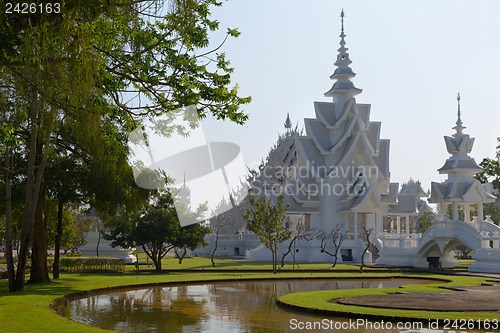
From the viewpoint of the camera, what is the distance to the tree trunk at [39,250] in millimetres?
22406

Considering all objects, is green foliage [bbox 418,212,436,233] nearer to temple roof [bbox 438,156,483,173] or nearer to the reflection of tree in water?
temple roof [bbox 438,156,483,173]

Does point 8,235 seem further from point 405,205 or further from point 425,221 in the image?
point 425,221

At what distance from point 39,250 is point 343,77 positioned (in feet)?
118

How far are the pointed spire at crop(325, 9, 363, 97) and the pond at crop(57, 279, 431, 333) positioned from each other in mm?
30351

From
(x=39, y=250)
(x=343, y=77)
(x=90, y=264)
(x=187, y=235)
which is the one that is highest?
(x=343, y=77)

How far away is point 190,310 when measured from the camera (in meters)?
16.6

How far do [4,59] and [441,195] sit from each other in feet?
115

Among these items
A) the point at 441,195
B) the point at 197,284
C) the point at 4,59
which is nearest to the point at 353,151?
the point at 441,195

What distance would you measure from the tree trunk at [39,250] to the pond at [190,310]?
321cm

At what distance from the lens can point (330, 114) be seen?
5184 cm

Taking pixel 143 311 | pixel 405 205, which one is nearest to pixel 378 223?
pixel 405 205

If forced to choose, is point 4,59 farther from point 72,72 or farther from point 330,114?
point 330,114

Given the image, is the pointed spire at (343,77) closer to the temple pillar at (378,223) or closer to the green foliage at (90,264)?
the temple pillar at (378,223)

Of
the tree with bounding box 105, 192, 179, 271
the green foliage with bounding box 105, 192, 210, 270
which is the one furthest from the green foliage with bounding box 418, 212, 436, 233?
the tree with bounding box 105, 192, 179, 271
